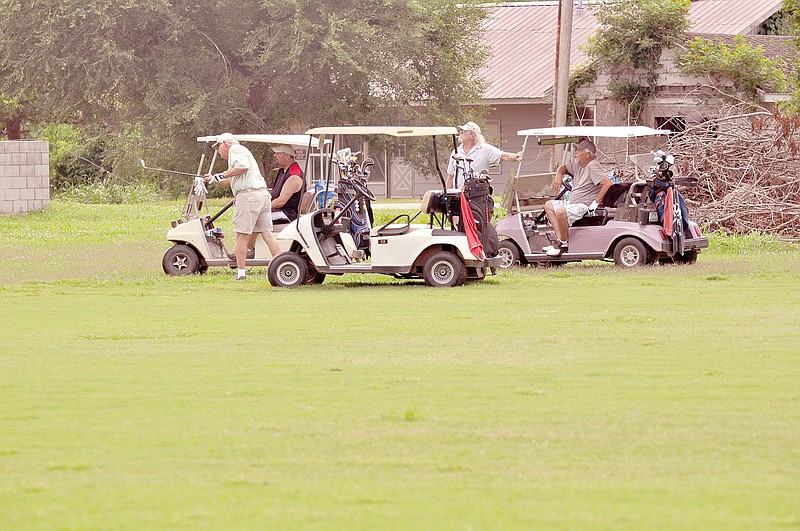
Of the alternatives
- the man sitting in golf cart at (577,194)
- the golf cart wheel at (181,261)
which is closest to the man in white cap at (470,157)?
the man sitting in golf cart at (577,194)

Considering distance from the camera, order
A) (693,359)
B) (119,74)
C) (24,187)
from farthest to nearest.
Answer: (119,74)
(24,187)
(693,359)

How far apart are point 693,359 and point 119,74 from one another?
78.3 ft

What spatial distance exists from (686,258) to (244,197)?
5861 mm

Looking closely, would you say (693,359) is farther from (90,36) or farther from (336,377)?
(90,36)

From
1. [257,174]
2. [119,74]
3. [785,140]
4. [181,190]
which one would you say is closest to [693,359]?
[257,174]

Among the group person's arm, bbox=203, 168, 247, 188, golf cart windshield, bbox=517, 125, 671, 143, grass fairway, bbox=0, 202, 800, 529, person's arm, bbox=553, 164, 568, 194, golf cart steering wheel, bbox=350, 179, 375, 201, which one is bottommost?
grass fairway, bbox=0, 202, 800, 529

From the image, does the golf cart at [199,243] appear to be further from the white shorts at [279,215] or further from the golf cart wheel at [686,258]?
the golf cart wheel at [686,258]

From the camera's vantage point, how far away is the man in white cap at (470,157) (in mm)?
16109

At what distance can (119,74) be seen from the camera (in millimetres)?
31297

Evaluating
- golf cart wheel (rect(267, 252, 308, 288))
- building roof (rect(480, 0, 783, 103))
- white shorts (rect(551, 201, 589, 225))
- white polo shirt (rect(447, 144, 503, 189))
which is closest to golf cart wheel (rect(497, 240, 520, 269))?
white shorts (rect(551, 201, 589, 225))

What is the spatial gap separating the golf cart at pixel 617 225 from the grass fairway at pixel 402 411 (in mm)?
3081

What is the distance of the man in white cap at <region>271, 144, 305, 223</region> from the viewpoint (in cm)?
1700

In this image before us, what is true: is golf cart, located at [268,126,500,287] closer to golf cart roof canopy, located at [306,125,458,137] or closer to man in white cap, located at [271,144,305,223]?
golf cart roof canopy, located at [306,125,458,137]

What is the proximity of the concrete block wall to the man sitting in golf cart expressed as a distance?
45.7ft
